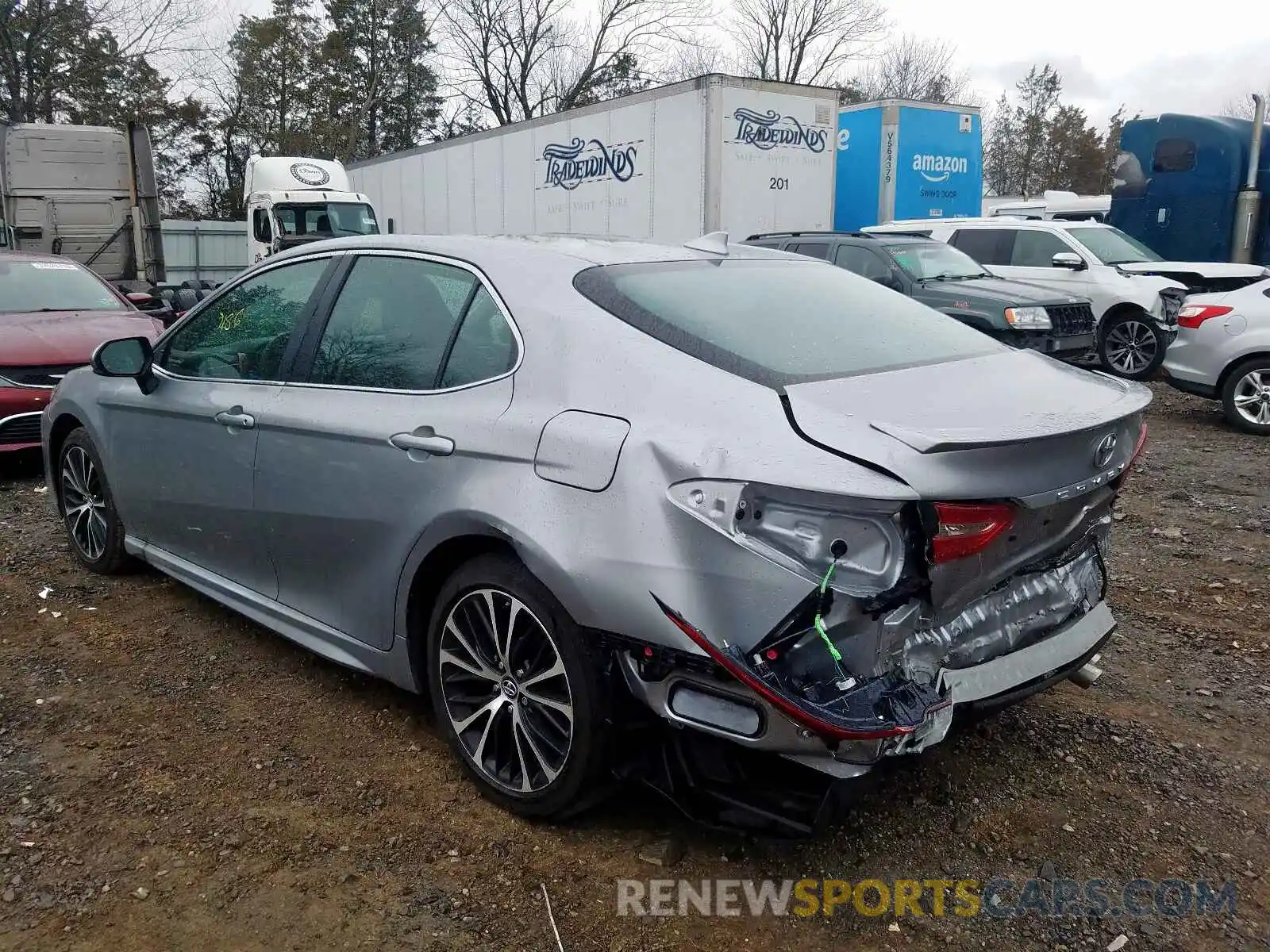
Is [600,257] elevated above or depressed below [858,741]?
above

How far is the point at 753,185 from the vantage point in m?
13.0

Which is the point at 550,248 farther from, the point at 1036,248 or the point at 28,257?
the point at 1036,248

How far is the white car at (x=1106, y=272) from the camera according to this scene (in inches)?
451

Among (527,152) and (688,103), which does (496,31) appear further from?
(688,103)

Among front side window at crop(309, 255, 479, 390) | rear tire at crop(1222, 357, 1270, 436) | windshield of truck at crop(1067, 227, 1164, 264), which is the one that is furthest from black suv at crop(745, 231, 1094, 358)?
front side window at crop(309, 255, 479, 390)

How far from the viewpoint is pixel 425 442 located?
2.91 metres

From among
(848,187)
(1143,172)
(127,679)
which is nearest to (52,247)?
(848,187)

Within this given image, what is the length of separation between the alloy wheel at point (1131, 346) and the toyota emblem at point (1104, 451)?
10.00m

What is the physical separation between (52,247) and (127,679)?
13542 mm

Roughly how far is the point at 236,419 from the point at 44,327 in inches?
185

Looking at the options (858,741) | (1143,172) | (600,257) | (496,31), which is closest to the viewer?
(858,741)

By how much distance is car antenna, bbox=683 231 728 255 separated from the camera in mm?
3529

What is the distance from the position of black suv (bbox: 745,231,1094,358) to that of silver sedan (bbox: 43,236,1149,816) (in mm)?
6843

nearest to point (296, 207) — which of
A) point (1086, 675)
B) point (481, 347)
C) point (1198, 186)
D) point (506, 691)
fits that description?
point (1198, 186)
